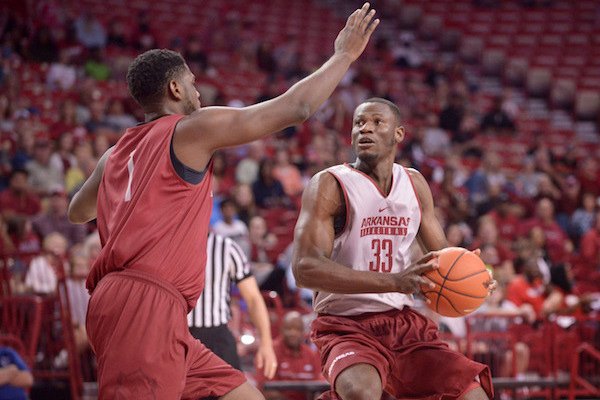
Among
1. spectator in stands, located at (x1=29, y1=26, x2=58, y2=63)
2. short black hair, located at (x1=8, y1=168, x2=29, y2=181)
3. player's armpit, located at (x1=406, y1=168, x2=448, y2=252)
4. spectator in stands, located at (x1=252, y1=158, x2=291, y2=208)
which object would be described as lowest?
player's armpit, located at (x1=406, y1=168, x2=448, y2=252)

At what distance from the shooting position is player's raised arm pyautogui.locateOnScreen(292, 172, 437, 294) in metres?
4.68

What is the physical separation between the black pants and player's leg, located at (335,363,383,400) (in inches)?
77.0

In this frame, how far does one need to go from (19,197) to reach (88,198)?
651 cm

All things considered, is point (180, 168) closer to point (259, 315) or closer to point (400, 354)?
point (400, 354)

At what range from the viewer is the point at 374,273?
478cm

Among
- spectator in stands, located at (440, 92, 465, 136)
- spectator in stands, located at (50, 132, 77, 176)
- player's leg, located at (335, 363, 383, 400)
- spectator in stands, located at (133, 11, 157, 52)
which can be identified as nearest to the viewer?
player's leg, located at (335, 363, 383, 400)

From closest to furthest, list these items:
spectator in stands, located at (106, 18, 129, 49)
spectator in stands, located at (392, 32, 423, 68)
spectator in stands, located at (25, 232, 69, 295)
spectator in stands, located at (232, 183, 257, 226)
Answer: spectator in stands, located at (25, 232, 69, 295) < spectator in stands, located at (232, 183, 257, 226) < spectator in stands, located at (106, 18, 129, 49) < spectator in stands, located at (392, 32, 423, 68)

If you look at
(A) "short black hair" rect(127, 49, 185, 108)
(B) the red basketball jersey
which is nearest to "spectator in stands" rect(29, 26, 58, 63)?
(A) "short black hair" rect(127, 49, 185, 108)

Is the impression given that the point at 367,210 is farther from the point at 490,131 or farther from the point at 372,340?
the point at 490,131

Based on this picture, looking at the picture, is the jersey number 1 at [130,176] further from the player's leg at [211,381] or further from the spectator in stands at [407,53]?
the spectator in stands at [407,53]

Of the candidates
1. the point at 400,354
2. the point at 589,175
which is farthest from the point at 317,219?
the point at 589,175

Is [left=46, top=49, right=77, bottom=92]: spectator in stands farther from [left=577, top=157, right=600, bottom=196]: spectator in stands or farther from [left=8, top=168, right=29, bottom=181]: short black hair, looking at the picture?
[left=577, top=157, right=600, bottom=196]: spectator in stands

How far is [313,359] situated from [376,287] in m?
3.85

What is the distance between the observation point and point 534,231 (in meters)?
12.5
